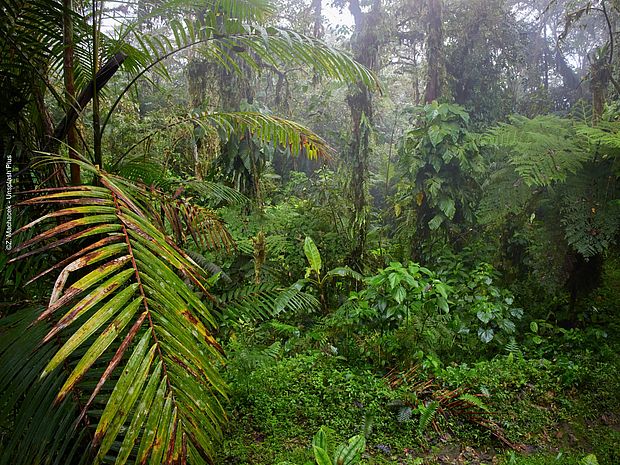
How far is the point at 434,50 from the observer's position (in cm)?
495

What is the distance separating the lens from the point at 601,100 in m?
4.21

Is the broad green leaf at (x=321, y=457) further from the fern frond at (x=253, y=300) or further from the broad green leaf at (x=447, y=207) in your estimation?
the broad green leaf at (x=447, y=207)

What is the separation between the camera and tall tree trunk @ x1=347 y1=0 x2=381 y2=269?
477 cm

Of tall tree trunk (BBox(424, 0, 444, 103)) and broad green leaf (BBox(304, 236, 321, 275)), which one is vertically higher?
tall tree trunk (BBox(424, 0, 444, 103))

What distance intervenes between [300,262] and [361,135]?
1.69 meters

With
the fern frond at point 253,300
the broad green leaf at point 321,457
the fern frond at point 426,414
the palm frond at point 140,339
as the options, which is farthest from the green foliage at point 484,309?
the palm frond at point 140,339

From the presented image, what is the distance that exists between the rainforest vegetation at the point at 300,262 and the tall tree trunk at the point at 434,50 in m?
0.03

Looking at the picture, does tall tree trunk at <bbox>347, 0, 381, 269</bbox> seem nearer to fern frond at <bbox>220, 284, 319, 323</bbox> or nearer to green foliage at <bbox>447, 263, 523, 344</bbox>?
green foliage at <bbox>447, 263, 523, 344</bbox>

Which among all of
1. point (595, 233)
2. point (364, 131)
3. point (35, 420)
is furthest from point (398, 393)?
point (364, 131)

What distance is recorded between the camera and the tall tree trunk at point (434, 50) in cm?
487

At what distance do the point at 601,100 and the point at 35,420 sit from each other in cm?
533

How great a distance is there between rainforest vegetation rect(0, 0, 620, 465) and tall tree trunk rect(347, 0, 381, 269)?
0.09ft

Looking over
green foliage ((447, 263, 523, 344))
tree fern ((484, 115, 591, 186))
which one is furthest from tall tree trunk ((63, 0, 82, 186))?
green foliage ((447, 263, 523, 344))

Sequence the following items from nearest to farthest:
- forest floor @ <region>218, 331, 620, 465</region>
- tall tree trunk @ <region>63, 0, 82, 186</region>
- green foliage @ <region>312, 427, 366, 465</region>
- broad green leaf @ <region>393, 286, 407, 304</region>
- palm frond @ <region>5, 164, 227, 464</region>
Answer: palm frond @ <region>5, 164, 227, 464</region> → tall tree trunk @ <region>63, 0, 82, 186</region> → green foliage @ <region>312, 427, 366, 465</region> → forest floor @ <region>218, 331, 620, 465</region> → broad green leaf @ <region>393, 286, 407, 304</region>
